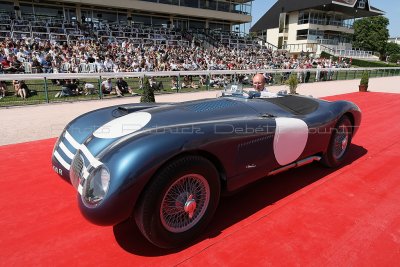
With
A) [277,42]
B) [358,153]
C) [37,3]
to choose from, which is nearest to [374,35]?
[277,42]

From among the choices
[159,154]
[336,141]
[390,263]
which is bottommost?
[390,263]

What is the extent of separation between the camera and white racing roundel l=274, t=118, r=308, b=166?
299 cm

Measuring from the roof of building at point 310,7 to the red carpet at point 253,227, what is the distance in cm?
5396

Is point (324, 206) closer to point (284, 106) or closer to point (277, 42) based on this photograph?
point (284, 106)

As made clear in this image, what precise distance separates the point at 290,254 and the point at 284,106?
177cm

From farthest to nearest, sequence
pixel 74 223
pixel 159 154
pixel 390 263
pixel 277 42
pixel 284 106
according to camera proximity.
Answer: pixel 277 42, pixel 284 106, pixel 74 223, pixel 390 263, pixel 159 154

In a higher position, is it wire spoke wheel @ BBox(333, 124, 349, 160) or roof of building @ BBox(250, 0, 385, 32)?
roof of building @ BBox(250, 0, 385, 32)

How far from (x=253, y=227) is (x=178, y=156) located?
111cm

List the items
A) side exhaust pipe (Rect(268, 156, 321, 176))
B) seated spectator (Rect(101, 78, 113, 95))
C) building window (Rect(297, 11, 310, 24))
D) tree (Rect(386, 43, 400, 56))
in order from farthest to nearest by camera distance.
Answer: tree (Rect(386, 43, 400, 56)), building window (Rect(297, 11, 310, 24)), seated spectator (Rect(101, 78, 113, 95)), side exhaust pipe (Rect(268, 156, 321, 176))

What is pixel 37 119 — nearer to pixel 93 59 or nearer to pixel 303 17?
pixel 93 59

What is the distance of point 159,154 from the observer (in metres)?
2.13

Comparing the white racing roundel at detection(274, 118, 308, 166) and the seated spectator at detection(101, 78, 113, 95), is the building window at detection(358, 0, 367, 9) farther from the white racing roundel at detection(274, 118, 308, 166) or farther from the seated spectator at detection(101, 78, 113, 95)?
the white racing roundel at detection(274, 118, 308, 166)

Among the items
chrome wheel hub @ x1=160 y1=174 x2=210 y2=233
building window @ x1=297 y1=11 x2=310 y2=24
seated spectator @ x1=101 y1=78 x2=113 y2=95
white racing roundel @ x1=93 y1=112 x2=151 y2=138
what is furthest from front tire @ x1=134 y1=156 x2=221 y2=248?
building window @ x1=297 y1=11 x2=310 y2=24

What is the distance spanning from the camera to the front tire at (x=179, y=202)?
7.11 ft
